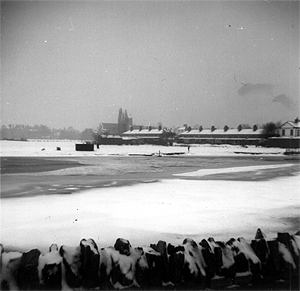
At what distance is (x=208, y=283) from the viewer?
5176mm

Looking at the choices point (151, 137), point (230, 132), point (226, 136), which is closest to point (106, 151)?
point (151, 137)

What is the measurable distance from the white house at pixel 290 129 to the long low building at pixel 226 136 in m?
7.70

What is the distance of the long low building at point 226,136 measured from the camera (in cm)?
11191

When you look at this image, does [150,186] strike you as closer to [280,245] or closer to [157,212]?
[157,212]

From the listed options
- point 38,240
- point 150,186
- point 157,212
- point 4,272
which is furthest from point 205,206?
point 4,272

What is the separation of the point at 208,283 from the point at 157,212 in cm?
467

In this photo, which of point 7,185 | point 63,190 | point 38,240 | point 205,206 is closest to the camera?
point 38,240

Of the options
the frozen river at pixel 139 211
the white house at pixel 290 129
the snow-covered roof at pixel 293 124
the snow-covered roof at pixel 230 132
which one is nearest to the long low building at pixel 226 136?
the snow-covered roof at pixel 230 132

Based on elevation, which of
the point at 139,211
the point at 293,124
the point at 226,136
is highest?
the point at 293,124

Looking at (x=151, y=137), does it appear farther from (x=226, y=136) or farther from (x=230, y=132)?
(x=230, y=132)

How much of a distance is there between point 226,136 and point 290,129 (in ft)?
82.3

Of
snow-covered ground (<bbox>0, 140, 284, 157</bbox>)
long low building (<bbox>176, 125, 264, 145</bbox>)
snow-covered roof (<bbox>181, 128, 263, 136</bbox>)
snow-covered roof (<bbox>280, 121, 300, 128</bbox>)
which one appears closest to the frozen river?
snow-covered ground (<bbox>0, 140, 284, 157</bbox>)

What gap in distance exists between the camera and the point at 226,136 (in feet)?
399

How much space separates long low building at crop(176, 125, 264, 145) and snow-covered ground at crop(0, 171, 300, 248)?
9859 cm
